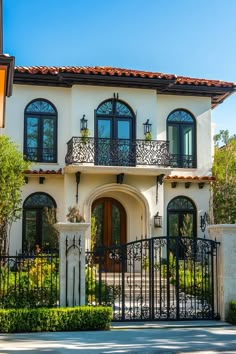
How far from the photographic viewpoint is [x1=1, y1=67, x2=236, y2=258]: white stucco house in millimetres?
20359

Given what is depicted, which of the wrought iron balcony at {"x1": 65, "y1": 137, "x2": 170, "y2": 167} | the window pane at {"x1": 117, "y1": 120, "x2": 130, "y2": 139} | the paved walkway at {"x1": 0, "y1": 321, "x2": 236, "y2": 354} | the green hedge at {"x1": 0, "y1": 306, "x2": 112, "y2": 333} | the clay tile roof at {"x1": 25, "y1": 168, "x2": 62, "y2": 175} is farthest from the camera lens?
the window pane at {"x1": 117, "y1": 120, "x2": 130, "y2": 139}

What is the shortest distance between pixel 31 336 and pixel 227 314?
4554mm

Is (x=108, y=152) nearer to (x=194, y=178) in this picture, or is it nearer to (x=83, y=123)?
(x=83, y=123)

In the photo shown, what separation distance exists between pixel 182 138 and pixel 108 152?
369 centimetres

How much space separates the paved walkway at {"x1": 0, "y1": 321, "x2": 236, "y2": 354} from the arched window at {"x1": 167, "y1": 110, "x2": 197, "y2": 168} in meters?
10.7

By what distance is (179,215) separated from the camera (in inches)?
861

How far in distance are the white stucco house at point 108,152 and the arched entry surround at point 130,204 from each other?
0.04 meters

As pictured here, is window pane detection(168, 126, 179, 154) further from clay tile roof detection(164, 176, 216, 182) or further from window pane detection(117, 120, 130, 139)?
window pane detection(117, 120, 130, 139)

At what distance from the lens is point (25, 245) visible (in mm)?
20484

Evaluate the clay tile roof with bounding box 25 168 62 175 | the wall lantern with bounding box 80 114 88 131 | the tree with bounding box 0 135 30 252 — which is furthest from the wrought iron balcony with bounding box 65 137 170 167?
the tree with bounding box 0 135 30 252

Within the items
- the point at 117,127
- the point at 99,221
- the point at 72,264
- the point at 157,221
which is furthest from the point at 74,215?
the point at 72,264

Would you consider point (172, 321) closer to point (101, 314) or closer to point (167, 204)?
point (101, 314)

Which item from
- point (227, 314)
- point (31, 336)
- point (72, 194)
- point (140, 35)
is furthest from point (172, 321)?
point (72, 194)

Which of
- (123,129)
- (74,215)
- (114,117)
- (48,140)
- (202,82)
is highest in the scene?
(202,82)
